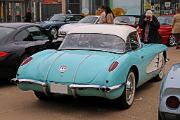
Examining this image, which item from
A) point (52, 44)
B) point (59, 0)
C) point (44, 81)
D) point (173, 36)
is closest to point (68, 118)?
point (44, 81)

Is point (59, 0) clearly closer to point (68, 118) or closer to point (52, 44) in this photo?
point (52, 44)

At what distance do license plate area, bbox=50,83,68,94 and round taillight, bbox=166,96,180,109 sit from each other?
6.89 feet

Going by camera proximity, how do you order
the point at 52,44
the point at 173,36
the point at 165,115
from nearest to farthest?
the point at 165,115 < the point at 52,44 < the point at 173,36

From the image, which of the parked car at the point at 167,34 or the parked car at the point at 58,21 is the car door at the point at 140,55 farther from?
the parked car at the point at 58,21

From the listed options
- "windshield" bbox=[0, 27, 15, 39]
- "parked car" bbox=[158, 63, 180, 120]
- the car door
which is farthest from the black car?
"parked car" bbox=[158, 63, 180, 120]

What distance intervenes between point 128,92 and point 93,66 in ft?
2.75

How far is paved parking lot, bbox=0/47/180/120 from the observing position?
6195 mm

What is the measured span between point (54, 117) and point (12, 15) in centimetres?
2463

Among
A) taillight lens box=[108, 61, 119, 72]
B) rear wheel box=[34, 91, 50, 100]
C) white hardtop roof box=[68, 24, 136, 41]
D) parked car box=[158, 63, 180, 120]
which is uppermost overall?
white hardtop roof box=[68, 24, 136, 41]

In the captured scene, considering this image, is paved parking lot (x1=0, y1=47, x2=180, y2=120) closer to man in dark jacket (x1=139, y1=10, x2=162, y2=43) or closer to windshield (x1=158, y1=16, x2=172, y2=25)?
man in dark jacket (x1=139, y1=10, x2=162, y2=43)

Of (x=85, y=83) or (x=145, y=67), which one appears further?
(x=145, y=67)

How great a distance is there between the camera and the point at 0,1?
28250 mm

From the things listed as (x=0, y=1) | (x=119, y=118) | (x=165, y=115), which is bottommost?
(x=119, y=118)

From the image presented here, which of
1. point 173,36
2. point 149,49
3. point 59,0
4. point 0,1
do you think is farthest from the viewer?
point 59,0
